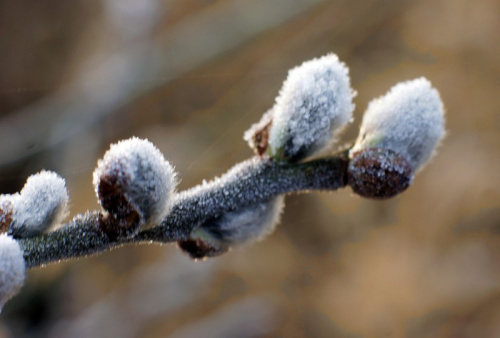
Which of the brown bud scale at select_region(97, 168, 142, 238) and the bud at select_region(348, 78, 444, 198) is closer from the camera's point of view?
the brown bud scale at select_region(97, 168, 142, 238)

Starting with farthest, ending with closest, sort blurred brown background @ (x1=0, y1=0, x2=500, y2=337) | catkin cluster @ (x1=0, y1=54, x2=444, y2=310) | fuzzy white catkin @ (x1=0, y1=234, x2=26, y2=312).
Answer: blurred brown background @ (x1=0, y1=0, x2=500, y2=337), catkin cluster @ (x1=0, y1=54, x2=444, y2=310), fuzzy white catkin @ (x1=0, y1=234, x2=26, y2=312)

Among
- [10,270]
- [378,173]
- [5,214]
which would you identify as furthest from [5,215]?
[378,173]

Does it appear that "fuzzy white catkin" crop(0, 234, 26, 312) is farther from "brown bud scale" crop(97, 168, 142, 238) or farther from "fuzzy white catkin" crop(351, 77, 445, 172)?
"fuzzy white catkin" crop(351, 77, 445, 172)

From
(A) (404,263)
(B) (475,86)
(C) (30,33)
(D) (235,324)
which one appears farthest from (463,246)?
(C) (30,33)

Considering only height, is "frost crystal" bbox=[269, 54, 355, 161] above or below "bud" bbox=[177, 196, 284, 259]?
above

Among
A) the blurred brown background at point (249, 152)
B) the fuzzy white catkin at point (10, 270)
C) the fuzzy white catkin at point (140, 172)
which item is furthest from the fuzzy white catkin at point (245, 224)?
the blurred brown background at point (249, 152)

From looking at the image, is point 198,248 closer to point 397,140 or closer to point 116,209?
point 116,209

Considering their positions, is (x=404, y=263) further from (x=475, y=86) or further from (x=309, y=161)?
(x=309, y=161)

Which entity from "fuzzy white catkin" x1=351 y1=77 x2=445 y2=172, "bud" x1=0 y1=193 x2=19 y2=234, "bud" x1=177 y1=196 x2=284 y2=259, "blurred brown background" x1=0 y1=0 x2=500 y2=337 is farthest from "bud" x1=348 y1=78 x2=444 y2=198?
"blurred brown background" x1=0 y1=0 x2=500 y2=337
